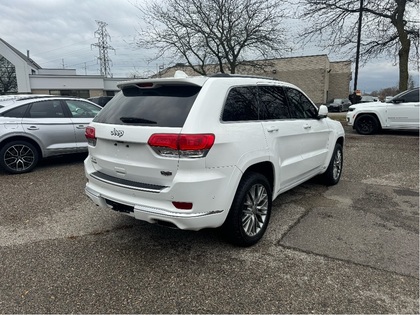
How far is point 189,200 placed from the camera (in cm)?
267

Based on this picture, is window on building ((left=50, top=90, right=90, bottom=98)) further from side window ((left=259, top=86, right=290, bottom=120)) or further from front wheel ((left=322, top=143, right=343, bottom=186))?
side window ((left=259, top=86, right=290, bottom=120))

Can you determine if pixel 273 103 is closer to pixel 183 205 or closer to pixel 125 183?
pixel 183 205

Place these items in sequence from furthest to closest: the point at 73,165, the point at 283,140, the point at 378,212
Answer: the point at 73,165
the point at 378,212
the point at 283,140

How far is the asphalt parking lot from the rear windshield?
4.45 ft

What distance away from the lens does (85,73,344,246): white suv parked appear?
8.79ft

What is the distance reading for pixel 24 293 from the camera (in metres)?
2.57

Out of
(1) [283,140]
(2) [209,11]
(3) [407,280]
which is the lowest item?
(3) [407,280]

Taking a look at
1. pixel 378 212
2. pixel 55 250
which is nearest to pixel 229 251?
pixel 55 250

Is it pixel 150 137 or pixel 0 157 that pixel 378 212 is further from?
pixel 0 157

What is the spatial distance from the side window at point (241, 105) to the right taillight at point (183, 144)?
0.38 meters

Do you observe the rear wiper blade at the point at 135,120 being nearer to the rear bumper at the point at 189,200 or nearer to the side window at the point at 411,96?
the rear bumper at the point at 189,200

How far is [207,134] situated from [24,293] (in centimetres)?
203

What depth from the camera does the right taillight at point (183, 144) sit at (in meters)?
2.62

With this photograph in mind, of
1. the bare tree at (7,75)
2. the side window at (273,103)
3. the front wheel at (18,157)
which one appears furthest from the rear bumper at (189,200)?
the bare tree at (7,75)
